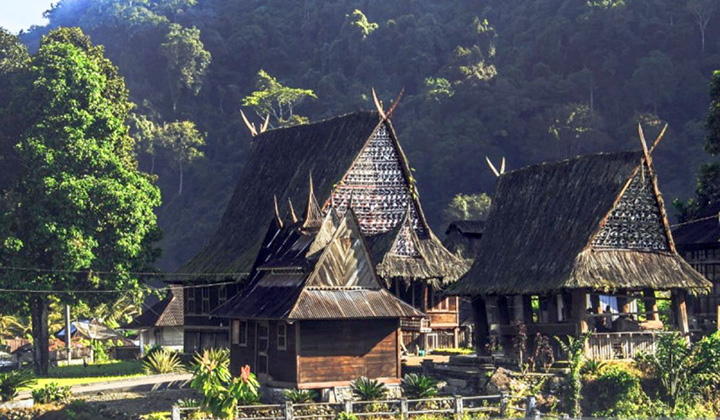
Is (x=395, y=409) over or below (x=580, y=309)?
below

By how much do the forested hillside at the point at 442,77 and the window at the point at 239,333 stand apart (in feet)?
225

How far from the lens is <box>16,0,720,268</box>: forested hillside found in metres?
117

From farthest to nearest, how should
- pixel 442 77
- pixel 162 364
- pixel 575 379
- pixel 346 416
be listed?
pixel 442 77
pixel 162 364
pixel 575 379
pixel 346 416

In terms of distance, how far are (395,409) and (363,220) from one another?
16.3 m

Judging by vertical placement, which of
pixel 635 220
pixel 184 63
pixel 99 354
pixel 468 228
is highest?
pixel 184 63

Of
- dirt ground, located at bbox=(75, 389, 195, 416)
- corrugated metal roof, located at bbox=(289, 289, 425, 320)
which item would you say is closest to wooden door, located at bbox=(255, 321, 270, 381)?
corrugated metal roof, located at bbox=(289, 289, 425, 320)

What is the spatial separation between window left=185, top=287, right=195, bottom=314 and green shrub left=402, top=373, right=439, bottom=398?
20585 millimetres

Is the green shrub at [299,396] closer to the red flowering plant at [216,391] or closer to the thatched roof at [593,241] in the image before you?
the red flowering plant at [216,391]

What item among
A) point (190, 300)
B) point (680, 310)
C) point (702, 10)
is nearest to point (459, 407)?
point (680, 310)

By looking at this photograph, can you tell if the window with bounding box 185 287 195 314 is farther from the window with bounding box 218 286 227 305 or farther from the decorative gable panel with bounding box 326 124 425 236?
the decorative gable panel with bounding box 326 124 425 236

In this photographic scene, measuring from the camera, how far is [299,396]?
128ft

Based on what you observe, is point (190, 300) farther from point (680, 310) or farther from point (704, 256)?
point (680, 310)

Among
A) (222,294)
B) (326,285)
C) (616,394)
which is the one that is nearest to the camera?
(616,394)

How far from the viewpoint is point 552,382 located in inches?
1556
